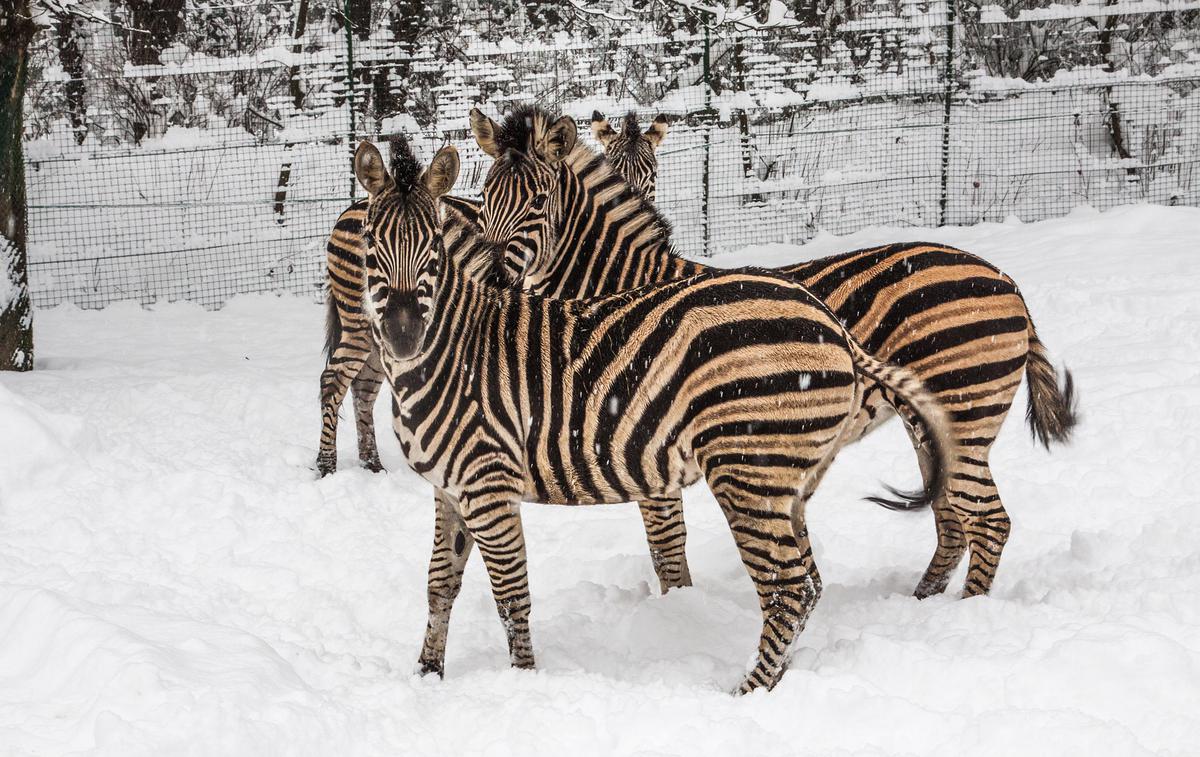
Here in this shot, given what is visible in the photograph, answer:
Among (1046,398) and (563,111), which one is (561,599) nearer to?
(1046,398)

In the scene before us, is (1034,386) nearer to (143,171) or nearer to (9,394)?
(9,394)

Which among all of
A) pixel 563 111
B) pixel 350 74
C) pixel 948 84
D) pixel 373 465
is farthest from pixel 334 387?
pixel 948 84

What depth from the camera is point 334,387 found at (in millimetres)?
7160

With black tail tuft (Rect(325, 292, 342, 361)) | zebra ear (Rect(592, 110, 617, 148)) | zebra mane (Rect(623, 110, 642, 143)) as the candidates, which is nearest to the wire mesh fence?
zebra ear (Rect(592, 110, 617, 148))

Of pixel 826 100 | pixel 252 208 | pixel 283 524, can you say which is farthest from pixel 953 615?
pixel 252 208

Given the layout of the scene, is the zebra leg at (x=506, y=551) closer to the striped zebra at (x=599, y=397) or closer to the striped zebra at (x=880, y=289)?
the striped zebra at (x=599, y=397)

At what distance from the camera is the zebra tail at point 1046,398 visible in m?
5.16

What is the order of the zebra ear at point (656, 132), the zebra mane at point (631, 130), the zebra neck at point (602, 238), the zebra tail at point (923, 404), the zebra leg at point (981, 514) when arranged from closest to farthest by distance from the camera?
1. the zebra tail at point (923, 404)
2. the zebra leg at point (981, 514)
3. the zebra neck at point (602, 238)
4. the zebra mane at point (631, 130)
5. the zebra ear at point (656, 132)

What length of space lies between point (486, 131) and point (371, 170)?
1.63 metres

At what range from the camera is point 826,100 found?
12766mm

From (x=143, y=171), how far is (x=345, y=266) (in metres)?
8.46

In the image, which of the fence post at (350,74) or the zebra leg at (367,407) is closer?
the zebra leg at (367,407)

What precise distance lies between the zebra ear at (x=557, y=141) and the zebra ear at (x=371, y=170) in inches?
54.2

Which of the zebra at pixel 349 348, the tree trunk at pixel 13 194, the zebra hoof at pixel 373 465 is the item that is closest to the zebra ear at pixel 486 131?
the zebra at pixel 349 348
